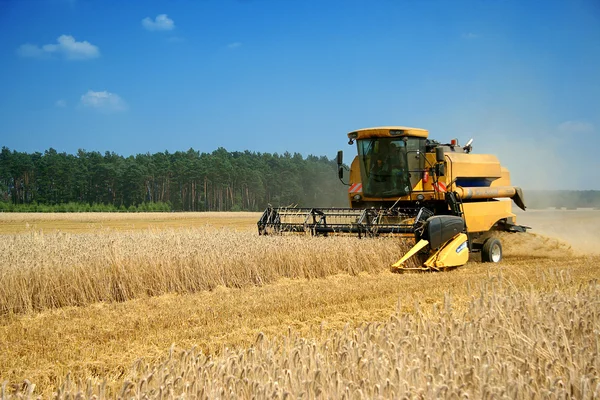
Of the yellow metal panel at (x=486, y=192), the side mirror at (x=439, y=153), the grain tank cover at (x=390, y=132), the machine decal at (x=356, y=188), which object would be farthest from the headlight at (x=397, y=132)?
the yellow metal panel at (x=486, y=192)

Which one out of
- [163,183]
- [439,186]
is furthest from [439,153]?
[163,183]

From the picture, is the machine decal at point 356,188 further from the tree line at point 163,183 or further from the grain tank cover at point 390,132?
the tree line at point 163,183

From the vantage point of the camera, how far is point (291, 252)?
8.91 metres

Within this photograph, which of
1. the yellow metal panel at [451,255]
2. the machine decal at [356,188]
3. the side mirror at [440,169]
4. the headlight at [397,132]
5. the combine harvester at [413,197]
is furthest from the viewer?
the machine decal at [356,188]

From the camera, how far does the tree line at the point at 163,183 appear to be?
7350cm

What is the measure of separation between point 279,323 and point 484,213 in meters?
7.34

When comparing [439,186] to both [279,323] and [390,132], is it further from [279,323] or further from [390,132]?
[279,323]

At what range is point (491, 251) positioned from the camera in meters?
11.2

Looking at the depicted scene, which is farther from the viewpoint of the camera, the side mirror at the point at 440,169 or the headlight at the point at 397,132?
the headlight at the point at 397,132

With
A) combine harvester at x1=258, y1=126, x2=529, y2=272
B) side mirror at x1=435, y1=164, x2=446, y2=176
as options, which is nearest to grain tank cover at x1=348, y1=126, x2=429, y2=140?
combine harvester at x1=258, y1=126, x2=529, y2=272

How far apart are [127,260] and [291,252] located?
2.53 metres

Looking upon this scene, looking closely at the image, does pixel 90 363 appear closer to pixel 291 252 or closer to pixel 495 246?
pixel 291 252

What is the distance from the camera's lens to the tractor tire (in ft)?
36.7

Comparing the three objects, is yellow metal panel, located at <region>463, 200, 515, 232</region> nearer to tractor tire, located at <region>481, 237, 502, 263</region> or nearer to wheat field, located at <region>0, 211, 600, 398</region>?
tractor tire, located at <region>481, 237, 502, 263</region>
